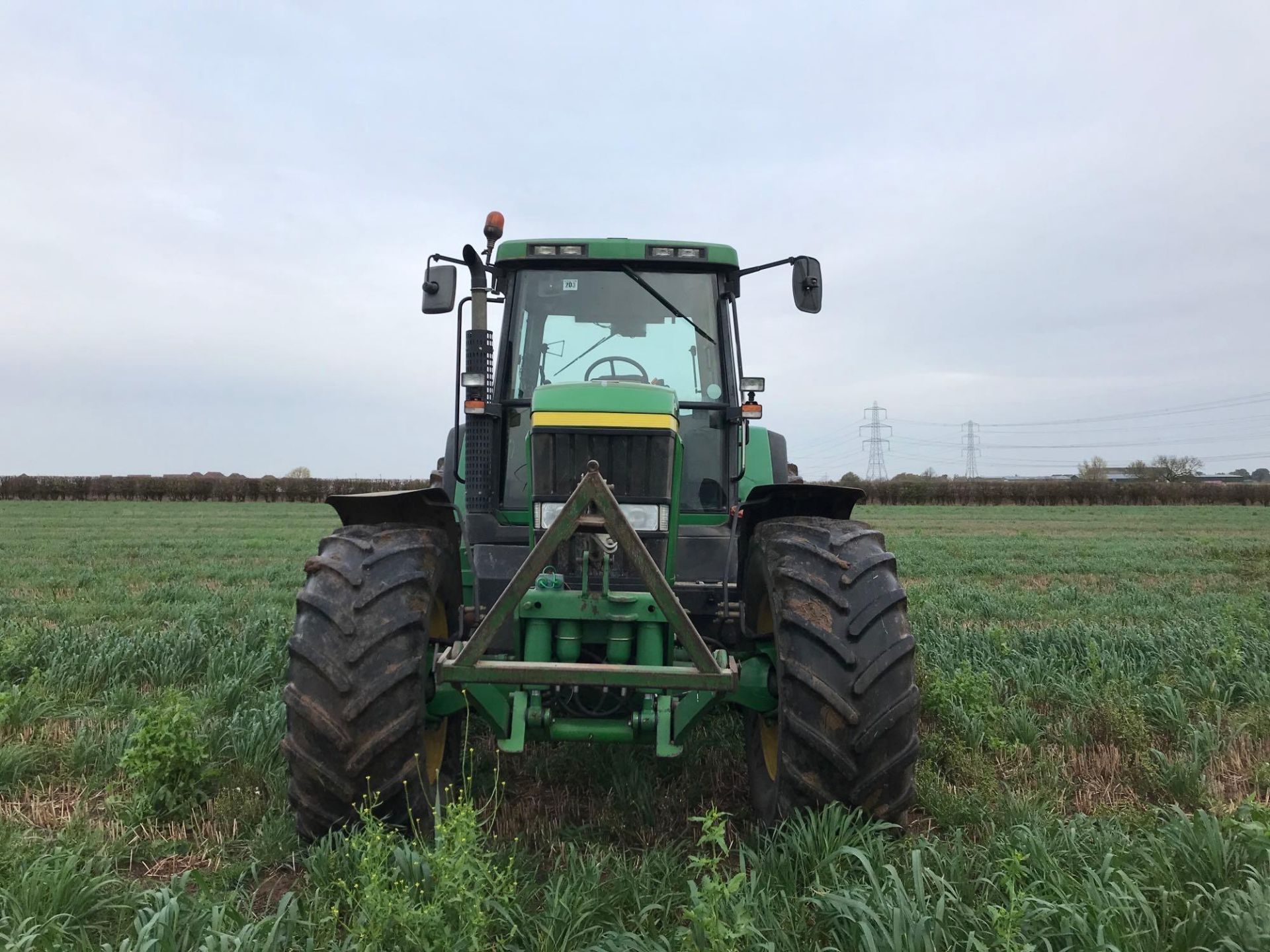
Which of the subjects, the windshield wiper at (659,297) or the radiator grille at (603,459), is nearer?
the radiator grille at (603,459)

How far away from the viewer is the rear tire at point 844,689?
3094 mm

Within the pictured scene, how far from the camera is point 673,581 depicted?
4.04m

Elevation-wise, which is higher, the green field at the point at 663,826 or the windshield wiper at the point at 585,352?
the windshield wiper at the point at 585,352

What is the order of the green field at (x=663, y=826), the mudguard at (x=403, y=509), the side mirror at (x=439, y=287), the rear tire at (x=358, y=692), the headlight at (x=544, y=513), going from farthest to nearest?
the side mirror at (x=439, y=287), the headlight at (x=544, y=513), the mudguard at (x=403, y=509), the rear tire at (x=358, y=692), the green field at (x=663, y=826)

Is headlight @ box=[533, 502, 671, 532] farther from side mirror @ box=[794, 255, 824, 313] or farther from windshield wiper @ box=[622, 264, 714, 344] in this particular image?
side mirror @ box=[794, 255, 824, 313]

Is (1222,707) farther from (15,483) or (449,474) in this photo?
(15,483)

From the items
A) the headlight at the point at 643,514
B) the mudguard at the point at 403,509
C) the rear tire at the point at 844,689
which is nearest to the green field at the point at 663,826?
the rear tire at the point at 844,689

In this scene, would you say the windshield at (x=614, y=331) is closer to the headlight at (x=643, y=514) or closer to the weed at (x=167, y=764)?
the headlight at (x=643, y=514)

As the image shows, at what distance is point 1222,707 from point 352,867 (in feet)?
16.0

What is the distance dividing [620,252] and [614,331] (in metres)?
0.43

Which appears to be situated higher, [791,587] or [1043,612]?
[791,587]

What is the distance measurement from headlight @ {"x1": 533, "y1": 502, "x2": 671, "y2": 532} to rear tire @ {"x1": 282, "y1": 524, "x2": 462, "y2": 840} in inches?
25.8

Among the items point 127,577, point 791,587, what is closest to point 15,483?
point 127,577

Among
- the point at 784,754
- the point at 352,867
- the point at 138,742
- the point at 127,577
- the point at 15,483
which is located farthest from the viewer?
the point at 15,483
